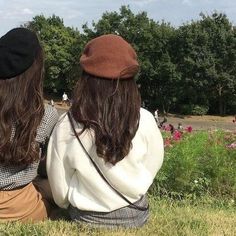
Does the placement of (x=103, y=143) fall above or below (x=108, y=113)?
below

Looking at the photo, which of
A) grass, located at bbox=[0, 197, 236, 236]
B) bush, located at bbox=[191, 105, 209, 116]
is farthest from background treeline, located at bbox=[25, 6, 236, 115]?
grass, located at bbox=[0, 197, 236, 236]

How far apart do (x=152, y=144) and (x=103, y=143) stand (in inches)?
16.4

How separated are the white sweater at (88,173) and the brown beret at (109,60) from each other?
328 millimetres

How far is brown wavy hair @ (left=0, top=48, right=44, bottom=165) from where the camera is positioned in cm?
352

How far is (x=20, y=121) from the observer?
3553 mm

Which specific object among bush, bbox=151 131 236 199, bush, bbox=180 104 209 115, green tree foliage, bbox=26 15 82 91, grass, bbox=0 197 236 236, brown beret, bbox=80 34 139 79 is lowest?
bush, bbox=180 104 209 115

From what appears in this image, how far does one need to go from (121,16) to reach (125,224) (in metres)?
49.8

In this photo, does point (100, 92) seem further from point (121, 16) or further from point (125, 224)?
point (121, 16)

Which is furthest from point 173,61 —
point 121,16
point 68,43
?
point 68,43

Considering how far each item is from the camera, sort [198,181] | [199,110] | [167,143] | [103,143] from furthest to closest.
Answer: [199,110]
[167,143]
[198,181]
[103,143]

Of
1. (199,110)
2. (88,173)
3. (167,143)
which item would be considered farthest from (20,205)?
(199,110)

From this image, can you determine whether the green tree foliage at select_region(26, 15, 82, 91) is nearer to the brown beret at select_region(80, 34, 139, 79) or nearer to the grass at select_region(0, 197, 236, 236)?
the grass at select_region(0, 197, 236, 236)

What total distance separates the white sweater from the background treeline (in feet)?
132

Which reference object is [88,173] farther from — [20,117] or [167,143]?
[167,143]
